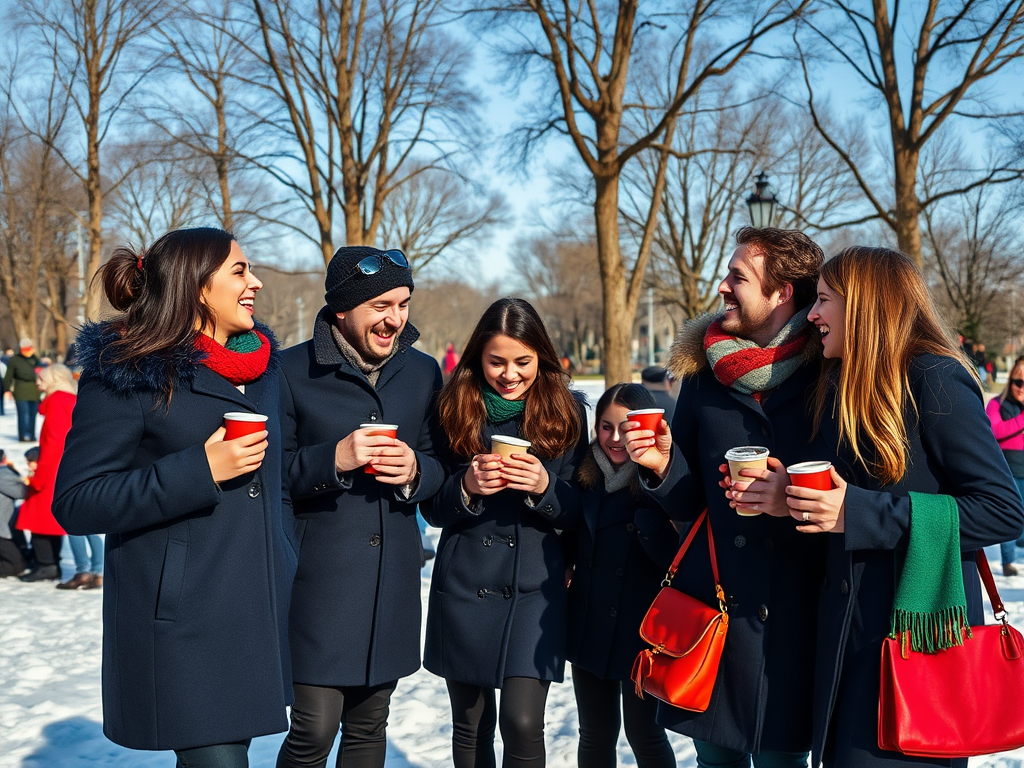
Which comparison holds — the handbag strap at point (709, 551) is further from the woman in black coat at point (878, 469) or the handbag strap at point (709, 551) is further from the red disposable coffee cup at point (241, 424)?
the red disposable coffee cup at point (241, 424)

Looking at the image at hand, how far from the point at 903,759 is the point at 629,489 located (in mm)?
1350

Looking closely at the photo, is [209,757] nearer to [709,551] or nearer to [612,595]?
[612,595]

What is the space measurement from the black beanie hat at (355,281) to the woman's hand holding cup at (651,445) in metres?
1.06

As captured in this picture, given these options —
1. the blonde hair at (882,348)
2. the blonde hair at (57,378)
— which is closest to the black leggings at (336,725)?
the blonde hair at (882,348)

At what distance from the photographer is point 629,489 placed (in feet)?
11.8

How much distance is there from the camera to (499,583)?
359cm

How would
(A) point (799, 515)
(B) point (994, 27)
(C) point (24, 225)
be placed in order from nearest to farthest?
(A) point (799, 515)
(B) point (994, 27)
(C) point (24, 225)

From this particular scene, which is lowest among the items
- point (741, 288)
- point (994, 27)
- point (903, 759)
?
point (903, 759)

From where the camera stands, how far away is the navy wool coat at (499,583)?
11.5 feet

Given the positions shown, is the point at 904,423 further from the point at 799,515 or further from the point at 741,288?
the point at 741,288

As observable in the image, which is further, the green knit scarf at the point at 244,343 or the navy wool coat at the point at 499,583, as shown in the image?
the navy wool coat at the point at 499,583

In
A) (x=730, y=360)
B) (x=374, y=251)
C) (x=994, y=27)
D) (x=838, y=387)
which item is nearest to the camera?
(x=838, y=387)

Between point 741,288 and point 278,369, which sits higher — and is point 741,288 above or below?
above

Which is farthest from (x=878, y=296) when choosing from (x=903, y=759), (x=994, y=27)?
(x=994, y=27)
